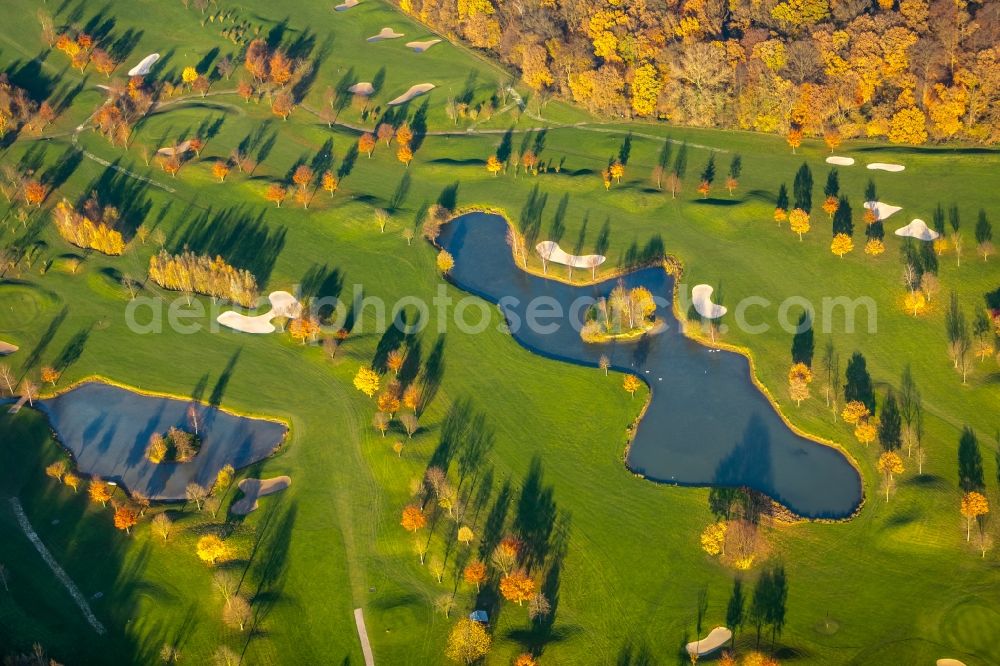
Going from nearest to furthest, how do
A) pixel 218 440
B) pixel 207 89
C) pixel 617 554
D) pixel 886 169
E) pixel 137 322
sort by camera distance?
1. pixel 617 554
2. pixel 218 440
3. pixel 137 322
4. pixel 886 169
5. pixel 207 89

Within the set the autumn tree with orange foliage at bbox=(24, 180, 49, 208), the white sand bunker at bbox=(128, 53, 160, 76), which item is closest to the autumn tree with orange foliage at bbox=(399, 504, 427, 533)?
the autumn tree with orange foliage at bbox=(24, 180, 49, 208)

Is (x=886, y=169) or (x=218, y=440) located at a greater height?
(x=886, y=169)

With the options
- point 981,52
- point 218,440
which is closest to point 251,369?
point 218,440

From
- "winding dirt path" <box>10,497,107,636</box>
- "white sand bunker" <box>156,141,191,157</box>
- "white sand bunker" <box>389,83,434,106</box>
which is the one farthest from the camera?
"white sand bunker" <box>389,83,434,106</box>

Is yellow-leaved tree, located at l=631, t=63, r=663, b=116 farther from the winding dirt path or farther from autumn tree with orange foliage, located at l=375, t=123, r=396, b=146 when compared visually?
the winding dirt path

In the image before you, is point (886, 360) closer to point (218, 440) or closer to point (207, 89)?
point (218, 440)
